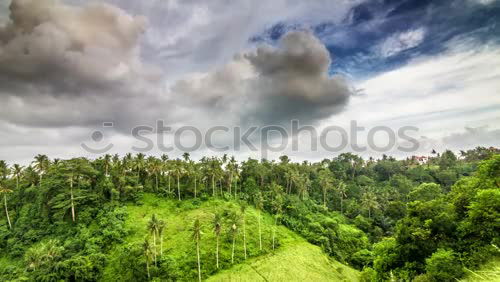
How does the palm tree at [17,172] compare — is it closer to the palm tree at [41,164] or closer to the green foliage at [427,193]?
the palm tree at [41,164]

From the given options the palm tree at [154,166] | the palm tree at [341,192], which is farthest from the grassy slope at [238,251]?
the palm tree at [341,192]

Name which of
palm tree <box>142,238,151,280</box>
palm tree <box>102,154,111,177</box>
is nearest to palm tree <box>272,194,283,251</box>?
palm tree <box>142,238,151,280</box>

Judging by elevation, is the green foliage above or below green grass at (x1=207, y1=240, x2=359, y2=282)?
above

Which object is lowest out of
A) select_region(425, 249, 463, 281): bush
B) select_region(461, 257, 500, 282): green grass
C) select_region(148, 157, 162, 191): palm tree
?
select_region(425, 249, 463, 281): bush

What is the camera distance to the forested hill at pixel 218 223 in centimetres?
3056

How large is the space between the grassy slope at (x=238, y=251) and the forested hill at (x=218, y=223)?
30 cm

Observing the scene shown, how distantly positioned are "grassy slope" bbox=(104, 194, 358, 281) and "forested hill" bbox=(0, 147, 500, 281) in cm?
30

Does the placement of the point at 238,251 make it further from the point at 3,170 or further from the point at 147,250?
the point at 3,170

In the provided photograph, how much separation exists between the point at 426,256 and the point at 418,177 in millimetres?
119578

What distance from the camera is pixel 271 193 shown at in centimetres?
9462

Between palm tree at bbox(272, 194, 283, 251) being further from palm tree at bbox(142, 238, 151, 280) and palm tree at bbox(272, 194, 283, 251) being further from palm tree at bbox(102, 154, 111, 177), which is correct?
palm tree at bbox(102, 154, 111, 177)

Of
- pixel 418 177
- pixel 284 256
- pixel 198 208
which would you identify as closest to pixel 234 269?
pixel 284 256

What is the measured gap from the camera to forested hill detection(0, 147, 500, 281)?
30.6 metres

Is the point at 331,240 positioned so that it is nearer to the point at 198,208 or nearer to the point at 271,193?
the point at 271,193
